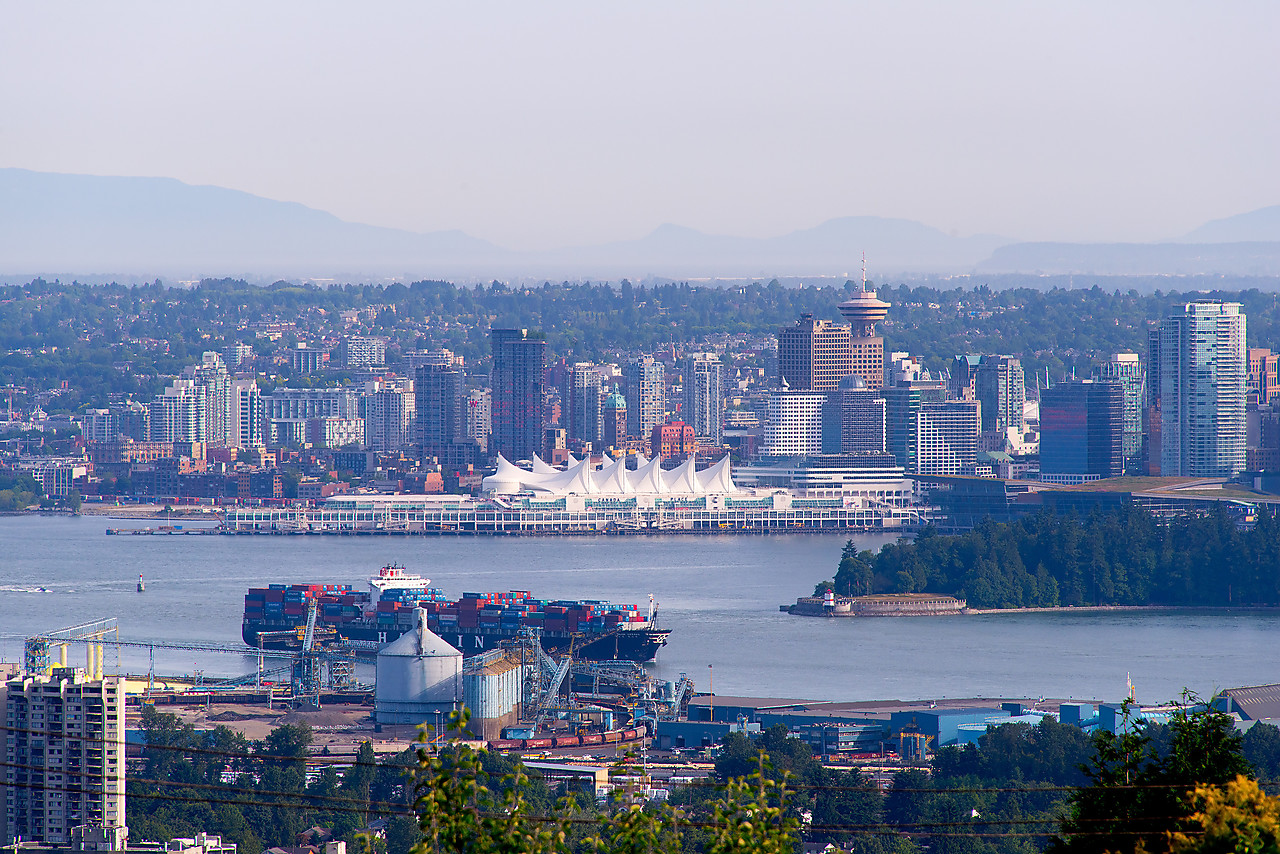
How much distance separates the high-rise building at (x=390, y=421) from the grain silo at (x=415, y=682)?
3288cm

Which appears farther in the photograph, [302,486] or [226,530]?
[302,486]

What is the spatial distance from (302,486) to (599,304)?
38412mm

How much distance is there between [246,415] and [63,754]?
130 feet

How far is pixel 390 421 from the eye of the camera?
4803 centimetres

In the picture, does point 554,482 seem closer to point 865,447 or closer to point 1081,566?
point 865,447

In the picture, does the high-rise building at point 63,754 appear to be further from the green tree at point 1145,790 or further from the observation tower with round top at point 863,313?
the observation tower with round top at point 863,313

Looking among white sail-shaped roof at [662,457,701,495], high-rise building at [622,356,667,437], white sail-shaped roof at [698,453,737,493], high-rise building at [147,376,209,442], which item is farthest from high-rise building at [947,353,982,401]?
high-rise building at [147,376,209,442]

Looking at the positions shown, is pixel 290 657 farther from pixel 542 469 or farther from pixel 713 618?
pixel 542 469

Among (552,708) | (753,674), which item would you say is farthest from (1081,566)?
(552,708)

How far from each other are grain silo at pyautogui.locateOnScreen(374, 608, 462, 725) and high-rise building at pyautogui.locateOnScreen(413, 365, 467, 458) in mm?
30247

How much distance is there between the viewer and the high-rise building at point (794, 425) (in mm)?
40375

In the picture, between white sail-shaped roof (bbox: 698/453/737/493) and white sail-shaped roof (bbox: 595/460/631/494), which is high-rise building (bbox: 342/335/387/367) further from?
white sail-shaped roof (bbox: 698/453/737/493)

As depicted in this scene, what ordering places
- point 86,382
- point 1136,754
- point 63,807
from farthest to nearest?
point 86,382, point 63,807, point 1136,754

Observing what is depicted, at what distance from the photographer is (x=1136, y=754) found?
18.7 ft
